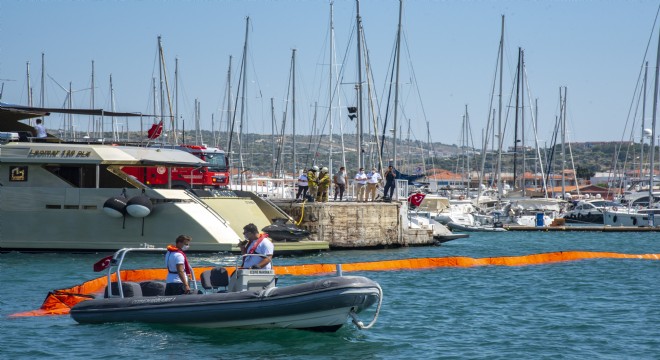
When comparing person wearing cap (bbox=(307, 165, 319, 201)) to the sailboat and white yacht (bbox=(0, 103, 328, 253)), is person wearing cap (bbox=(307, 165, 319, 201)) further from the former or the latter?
the sailboat

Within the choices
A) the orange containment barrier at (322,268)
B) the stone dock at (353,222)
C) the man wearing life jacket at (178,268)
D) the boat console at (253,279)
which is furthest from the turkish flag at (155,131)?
the boat console at (253,279)

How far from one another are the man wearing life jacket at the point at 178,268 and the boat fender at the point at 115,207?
12.4 m

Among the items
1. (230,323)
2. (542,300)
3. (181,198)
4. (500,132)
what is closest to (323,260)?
(181,198)

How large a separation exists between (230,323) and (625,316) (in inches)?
335

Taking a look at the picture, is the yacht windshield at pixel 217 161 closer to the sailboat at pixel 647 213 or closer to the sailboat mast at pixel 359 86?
the sailboat mast at pixel 359 86

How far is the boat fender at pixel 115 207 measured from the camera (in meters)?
28.3

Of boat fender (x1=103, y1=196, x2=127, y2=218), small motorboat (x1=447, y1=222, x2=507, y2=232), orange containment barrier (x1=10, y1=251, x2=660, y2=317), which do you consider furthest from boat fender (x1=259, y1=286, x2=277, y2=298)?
small motorboat (x1=447, y1=222, x2=507, y2=232)

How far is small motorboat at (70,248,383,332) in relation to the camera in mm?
15234

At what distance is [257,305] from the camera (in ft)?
50.7

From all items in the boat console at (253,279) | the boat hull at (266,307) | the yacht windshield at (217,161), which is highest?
the yacht windshield at (217,161)

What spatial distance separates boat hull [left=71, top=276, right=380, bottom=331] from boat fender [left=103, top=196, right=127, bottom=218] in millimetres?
12324

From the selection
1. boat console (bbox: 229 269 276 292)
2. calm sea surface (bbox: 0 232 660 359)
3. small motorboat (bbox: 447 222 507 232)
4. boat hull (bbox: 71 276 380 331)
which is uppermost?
boat console (bbox: 229 269 276 292)

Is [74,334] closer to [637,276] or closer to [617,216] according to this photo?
[637,276]

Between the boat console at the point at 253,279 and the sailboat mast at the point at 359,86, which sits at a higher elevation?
the sailboat mast at the point at 359,86
